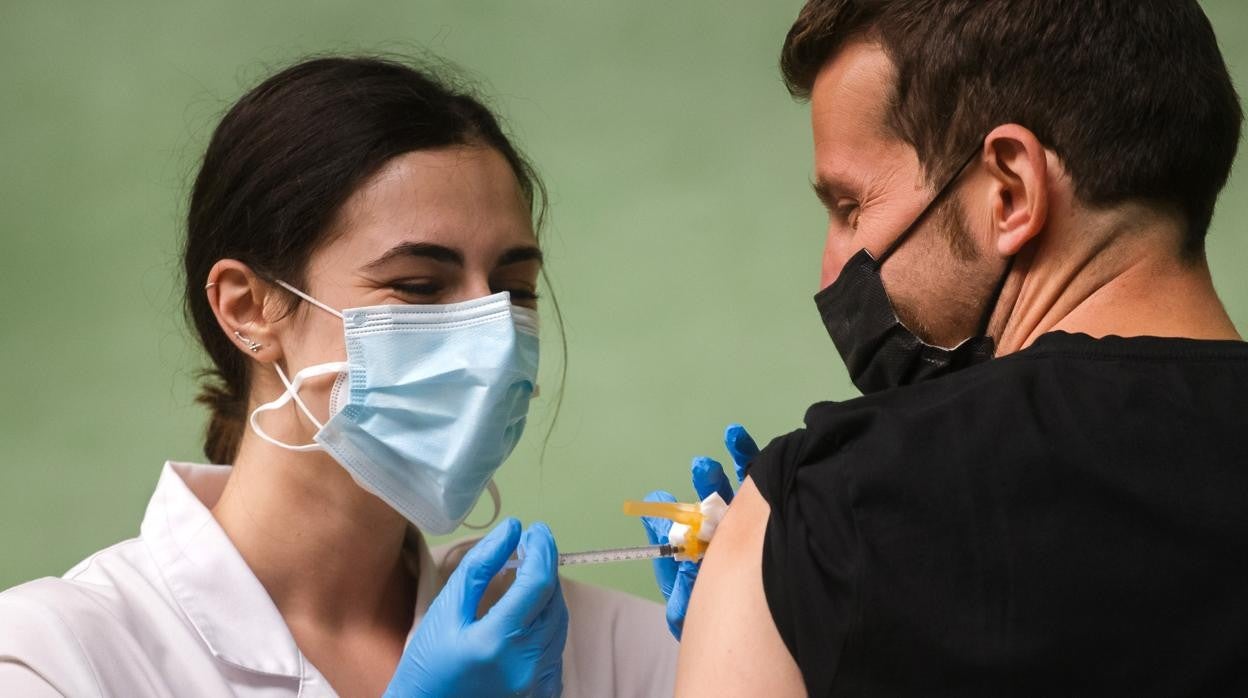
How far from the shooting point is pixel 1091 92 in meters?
1.10

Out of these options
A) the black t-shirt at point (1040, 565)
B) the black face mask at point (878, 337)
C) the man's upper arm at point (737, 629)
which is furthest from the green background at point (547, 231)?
the black t-shirt at point (1040, 565)

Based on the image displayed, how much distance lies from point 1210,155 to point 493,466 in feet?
2.90

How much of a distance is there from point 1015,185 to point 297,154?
0.86 m

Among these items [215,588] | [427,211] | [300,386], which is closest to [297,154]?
[427,211]

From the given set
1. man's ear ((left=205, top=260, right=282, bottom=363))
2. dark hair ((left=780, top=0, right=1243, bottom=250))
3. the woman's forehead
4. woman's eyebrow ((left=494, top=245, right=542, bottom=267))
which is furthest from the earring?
dark hair ((left=780, top=0, right=1243, bottom=250))

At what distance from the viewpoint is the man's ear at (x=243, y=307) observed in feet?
5.13

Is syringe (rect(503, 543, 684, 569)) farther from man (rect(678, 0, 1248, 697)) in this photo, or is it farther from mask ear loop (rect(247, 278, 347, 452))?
man (rect(678, 0, 1248, 697))

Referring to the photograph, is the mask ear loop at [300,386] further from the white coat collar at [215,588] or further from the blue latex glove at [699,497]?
the blue latex glove at [699,497]

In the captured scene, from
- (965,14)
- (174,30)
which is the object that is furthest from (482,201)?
(174,30)

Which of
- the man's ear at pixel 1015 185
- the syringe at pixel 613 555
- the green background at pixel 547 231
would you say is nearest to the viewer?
the man's ear at pixel 1015 185

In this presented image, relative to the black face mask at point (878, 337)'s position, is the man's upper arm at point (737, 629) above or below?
below

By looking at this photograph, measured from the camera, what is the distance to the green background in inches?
94.2

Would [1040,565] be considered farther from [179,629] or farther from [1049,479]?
[179,629]

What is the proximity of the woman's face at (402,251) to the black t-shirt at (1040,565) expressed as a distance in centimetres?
78
